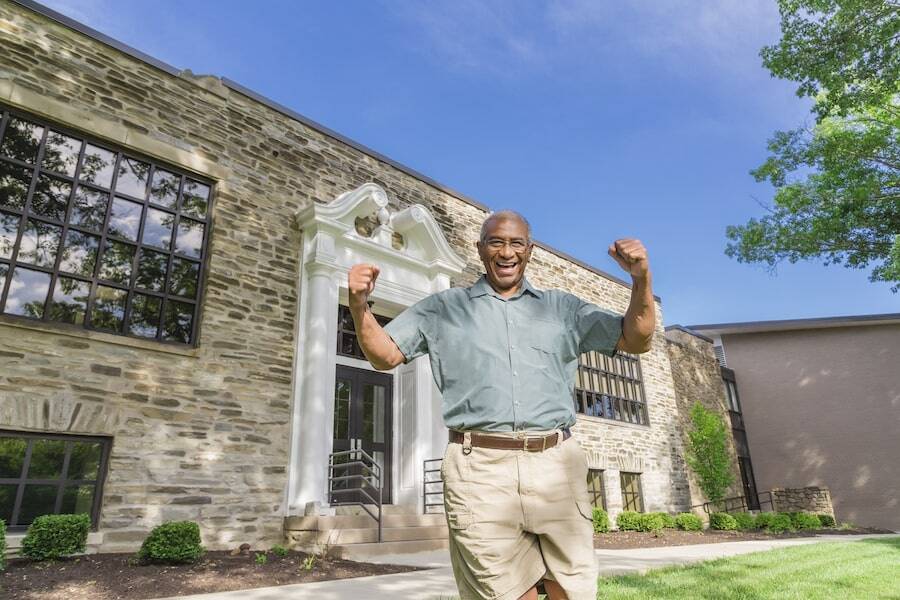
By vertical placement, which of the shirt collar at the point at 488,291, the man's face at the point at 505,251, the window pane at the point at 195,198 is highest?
the window pane at the point at 195,198

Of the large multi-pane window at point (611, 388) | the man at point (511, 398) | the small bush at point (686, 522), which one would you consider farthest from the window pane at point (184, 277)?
the small bush at point (686, 522)

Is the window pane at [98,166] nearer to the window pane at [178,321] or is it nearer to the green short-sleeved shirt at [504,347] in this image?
the window pane at [178,321]

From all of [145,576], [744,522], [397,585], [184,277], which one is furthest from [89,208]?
[744,522]

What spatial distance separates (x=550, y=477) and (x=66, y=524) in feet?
17.0

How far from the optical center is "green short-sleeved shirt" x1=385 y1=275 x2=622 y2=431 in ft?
5.74

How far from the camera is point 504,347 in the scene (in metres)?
1.85

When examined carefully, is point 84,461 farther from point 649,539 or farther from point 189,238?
point 649,539

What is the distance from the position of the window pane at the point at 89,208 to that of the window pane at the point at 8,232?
1.68ft

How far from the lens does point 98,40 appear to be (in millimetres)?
6891

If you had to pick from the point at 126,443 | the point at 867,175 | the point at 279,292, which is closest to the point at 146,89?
the point at 279,292

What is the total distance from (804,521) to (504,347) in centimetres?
1580

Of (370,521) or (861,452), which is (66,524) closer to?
(370,521)

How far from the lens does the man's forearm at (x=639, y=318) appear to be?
170 cm

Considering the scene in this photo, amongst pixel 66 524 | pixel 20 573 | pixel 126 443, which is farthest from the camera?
pixel 126 443
